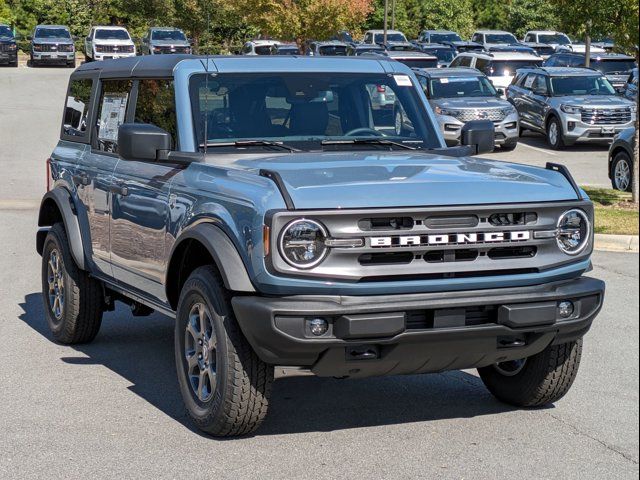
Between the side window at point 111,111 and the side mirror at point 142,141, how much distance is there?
3.97ft

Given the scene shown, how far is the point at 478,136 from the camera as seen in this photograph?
776 centimetres

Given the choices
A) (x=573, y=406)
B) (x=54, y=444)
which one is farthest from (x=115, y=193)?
(x=573, y=406)

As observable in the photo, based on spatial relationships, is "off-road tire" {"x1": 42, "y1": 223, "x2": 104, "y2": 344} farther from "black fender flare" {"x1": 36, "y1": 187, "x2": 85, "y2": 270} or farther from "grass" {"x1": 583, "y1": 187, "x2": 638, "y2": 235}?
"grass" {"x1": 583, "y1": 187, "x2": 638, "y2": 235}

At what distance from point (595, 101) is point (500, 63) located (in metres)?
9.53

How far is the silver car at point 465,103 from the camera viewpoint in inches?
1083

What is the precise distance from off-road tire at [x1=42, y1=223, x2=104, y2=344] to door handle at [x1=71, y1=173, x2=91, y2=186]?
0.38 m

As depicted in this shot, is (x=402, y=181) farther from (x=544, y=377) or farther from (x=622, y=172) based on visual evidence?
(x=622, y=172)

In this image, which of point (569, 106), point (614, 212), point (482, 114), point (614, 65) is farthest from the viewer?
point (614, 65)

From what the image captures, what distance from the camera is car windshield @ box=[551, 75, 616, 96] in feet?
94.3

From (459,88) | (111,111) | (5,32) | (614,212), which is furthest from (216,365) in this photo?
(5,32)

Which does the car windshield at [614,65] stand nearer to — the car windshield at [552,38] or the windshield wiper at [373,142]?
the car windshield at [552,38]

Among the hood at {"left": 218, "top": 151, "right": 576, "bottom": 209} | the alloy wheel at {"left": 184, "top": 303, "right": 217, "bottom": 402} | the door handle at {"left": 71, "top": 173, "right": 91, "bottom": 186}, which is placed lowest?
the alloy wheel at {"left": 184, "top": 303, "right": 217, "bottom": 402}

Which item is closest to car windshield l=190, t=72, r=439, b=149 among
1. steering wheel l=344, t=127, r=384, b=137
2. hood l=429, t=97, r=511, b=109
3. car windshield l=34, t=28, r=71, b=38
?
steering wheel l=344, t=127, r=384, b=137

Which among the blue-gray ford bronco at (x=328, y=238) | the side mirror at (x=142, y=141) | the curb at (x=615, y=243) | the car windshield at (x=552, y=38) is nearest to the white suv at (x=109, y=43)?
the car windshield at (x=552, y=38)
